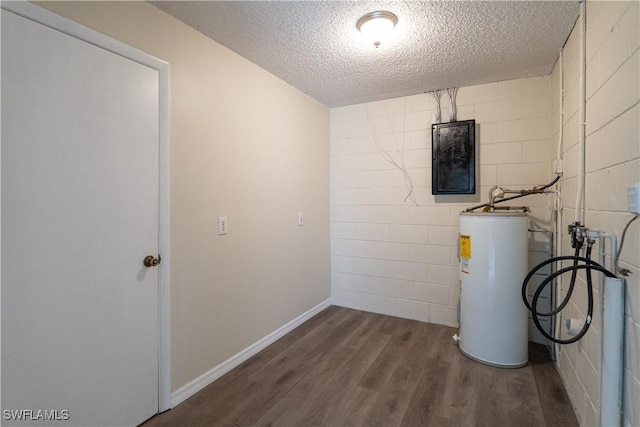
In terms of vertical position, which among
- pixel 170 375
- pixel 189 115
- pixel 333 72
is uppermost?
A: pixel 333 72

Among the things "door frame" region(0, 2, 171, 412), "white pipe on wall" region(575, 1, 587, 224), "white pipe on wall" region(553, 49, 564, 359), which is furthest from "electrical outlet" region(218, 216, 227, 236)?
"white pipe on wall" region(553, 49, 564, 359)

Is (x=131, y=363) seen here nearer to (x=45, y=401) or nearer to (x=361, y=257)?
(x=45, y=401)

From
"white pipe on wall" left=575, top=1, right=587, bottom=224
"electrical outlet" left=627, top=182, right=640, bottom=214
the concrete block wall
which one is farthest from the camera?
the concrete block wall

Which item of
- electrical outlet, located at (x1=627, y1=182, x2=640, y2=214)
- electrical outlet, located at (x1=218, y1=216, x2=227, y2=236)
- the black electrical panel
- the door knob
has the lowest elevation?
the door knob

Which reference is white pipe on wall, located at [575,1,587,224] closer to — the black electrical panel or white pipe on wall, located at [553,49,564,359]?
white pipe on wall, located at [553,49,564,359]

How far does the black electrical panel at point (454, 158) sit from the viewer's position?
9.03 feet

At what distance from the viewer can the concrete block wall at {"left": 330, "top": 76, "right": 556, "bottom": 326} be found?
262 cm

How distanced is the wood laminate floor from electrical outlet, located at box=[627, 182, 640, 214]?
1.36m

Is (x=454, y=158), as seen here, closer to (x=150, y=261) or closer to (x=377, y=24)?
(x=377, y=24)

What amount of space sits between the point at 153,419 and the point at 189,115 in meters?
1.90

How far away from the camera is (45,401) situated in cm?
127

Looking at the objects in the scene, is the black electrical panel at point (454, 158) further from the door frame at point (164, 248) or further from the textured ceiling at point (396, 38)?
the door frame at point (164, 248)

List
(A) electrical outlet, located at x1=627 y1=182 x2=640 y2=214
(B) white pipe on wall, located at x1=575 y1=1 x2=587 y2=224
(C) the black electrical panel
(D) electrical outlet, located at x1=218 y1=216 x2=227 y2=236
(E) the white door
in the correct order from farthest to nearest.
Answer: (C) the black electrical panel < (D) electrical outlet, located at x1=218 y1=216 x2=227 y2=236 < (B) white pipe on wall, located at x1=575 y1=1 x2=587 y2=224 < (E) the white door < (A) electrical outlet, located at x1=627 y1=182 x2=640 y2=214

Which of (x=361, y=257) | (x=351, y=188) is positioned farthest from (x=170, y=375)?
(x=351, y=188)
